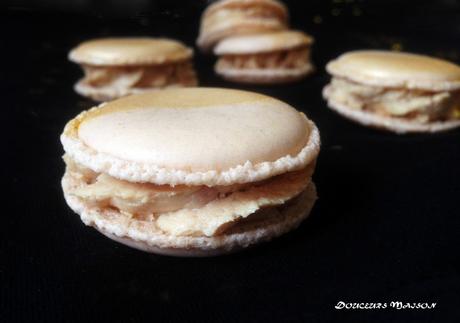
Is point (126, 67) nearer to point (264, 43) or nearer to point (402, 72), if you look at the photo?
point (264, 43)

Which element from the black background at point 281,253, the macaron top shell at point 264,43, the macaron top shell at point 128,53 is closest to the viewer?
the black background at point 281,253

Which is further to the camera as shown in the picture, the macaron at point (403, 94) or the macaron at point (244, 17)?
the macaron at point (244, 17)

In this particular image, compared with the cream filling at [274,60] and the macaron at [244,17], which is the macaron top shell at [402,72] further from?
the macaron at [244,17]

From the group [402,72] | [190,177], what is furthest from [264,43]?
[190,177]

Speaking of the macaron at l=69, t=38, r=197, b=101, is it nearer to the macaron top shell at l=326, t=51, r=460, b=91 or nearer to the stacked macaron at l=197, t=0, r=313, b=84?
the stacked macaron at l=197, t=0, r=313, b=84

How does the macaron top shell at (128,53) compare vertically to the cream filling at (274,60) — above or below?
above

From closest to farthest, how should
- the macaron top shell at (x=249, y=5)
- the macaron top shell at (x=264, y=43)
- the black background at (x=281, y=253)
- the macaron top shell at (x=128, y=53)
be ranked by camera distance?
the black background at (x=281, y=253), the macaron top shell at (x=128, y=53), the macaron top shell at (x=264, y=43), the macaron top shell at (x=249, y=5)

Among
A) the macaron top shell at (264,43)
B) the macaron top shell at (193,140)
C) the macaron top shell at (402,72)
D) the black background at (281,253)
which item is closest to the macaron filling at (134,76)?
the black background at (281,253)

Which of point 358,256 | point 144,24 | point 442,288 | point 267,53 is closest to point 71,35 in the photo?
point 144,24
